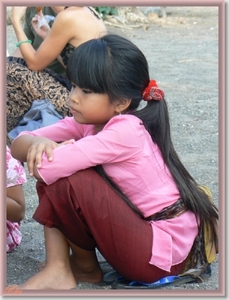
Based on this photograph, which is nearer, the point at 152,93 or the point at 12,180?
the point at 152,93

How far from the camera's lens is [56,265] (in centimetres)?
239

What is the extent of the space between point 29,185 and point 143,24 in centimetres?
740

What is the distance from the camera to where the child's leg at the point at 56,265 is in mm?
2371

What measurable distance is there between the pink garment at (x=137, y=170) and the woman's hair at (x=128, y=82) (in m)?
0.04

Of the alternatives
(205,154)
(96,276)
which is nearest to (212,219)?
(96,276)

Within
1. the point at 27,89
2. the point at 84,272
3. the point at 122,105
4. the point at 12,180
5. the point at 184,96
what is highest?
the point at 122,105

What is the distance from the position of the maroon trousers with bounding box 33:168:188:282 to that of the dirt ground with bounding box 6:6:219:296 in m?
0.17

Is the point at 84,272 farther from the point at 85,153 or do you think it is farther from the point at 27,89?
the point at 27,89

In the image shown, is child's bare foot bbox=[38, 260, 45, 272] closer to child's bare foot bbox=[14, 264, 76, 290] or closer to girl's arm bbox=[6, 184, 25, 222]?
child's bare foot bbox=[14, 264, 76, 290]

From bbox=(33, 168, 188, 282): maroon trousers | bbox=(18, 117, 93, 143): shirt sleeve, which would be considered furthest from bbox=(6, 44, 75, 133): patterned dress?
bbox=(33, 168, 188, 282): maroon trousers

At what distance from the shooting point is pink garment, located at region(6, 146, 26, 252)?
276 cm

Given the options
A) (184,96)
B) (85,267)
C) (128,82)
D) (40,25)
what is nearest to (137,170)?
(128,82)

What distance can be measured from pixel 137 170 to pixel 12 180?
658 millimetres

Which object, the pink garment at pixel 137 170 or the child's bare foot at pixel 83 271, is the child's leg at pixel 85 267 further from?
the pink garment at pixel 137 170
